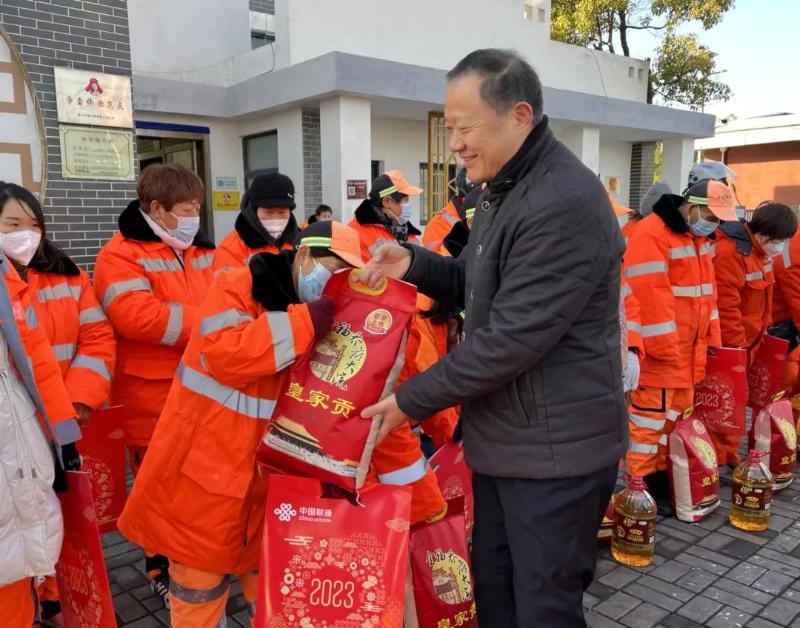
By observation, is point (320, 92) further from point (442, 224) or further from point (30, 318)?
point (30, 318)

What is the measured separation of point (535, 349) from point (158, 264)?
7.44 feet

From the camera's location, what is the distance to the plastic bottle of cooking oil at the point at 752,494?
383 cm

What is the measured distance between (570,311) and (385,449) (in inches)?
37.4

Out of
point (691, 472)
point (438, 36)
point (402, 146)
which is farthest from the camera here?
point (438, 36)

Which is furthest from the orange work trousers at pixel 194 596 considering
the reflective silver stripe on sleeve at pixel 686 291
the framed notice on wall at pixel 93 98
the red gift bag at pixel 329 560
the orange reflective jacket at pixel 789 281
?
the orange reflective jacket at pixel 789 281

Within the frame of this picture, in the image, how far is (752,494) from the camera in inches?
152

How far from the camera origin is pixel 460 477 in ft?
9.59

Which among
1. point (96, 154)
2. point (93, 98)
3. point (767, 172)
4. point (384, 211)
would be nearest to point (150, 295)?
point (384, 211)

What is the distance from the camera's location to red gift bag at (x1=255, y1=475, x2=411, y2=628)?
1.84 metres

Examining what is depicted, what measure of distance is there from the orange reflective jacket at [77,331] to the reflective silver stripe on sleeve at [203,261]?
0.56 metres

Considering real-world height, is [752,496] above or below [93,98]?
below

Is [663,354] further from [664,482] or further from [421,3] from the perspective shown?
[421,3]

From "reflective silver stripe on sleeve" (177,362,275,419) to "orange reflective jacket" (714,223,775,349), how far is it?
3.97 m

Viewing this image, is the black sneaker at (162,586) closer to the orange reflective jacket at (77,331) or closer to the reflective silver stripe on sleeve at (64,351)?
the orange reflective jacket at (77,331)
